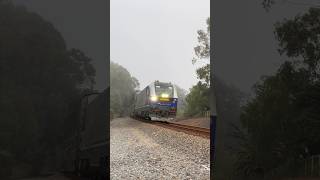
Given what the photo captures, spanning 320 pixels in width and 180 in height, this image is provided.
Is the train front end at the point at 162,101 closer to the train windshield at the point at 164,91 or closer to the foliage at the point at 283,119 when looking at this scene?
the train windshield at the point at 164,91

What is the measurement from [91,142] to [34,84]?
1481 millimetres

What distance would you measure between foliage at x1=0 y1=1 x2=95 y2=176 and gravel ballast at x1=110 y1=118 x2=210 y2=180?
147 inches

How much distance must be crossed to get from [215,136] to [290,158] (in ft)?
5.01

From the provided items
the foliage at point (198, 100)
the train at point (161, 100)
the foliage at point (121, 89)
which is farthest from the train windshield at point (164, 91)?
the foliage at point (121, 89)

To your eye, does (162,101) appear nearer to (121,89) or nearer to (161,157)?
(161,157)

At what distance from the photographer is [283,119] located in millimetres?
8562

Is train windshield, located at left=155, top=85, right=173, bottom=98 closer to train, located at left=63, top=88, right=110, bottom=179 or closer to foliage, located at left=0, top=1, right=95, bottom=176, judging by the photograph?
train, located at left=63, top=88, right=110, bottom=179

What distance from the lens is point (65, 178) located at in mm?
7969

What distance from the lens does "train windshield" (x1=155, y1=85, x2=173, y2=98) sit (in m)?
25.8

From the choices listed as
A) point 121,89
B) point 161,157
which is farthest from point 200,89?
point 121,89

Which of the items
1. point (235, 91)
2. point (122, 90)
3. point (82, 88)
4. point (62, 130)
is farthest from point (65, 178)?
point (122, 90)

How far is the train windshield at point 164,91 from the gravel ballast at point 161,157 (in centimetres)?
662

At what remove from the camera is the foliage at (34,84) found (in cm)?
779

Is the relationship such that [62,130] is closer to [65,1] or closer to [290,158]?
[65,1]
